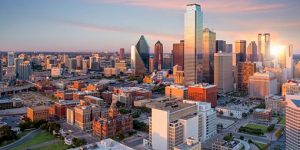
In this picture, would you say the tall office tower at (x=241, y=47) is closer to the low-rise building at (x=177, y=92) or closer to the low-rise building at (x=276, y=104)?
the low-rise building at (x=177, y=92)

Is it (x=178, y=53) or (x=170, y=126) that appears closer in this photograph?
(x=170, y=126)

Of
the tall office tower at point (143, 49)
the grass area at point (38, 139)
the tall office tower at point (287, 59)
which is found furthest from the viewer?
the tall office tower at point (143, 49)

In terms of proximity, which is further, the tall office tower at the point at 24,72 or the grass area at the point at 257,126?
the tall office tower at the point at 24,72

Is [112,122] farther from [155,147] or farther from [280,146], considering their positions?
[280,146]

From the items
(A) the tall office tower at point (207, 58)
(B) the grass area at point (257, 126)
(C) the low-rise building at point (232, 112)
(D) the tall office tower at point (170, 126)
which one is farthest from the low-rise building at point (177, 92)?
(D) the tall office tower at point (170, 126)

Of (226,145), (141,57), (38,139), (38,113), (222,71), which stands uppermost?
(141,57)

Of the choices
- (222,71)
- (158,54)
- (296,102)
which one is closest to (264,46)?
(158,54)

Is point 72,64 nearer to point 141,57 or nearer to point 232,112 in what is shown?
point 141,57
